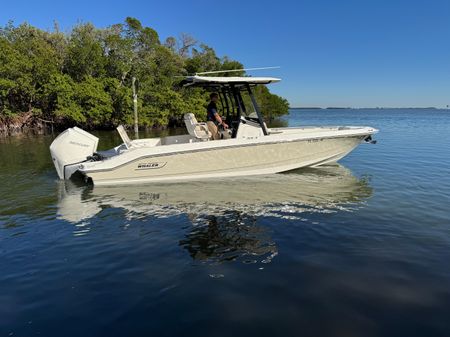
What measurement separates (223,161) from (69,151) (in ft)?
14.8

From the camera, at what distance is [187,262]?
16.5 feet

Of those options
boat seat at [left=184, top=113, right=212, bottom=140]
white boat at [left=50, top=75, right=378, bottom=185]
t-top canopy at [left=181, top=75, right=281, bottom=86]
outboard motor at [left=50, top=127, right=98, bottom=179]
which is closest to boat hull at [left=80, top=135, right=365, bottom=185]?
white boat at [left=50, top=75, right=378, bottom=185]

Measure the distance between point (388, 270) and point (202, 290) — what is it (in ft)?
8.37

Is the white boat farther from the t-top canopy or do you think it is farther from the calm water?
the calm water

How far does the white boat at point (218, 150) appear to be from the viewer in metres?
9.58

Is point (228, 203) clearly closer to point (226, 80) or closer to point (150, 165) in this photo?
point (150, 165)

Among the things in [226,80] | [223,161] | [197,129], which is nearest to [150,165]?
[197,129]

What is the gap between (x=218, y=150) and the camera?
32.2 ft

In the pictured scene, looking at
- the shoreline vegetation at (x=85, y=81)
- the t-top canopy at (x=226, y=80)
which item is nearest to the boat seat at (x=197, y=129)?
the t-top canopy at (x=226, y=80)

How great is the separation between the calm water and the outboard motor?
962 millimetres

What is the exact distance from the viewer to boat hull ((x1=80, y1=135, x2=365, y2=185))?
9609mm

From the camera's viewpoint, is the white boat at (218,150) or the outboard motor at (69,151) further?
the outboard motor at (69,151)

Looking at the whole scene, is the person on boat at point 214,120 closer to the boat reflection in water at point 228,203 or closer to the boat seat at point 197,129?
the boat seat at point 197,129

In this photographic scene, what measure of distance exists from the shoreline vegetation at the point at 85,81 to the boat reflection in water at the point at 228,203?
77.2 ft
